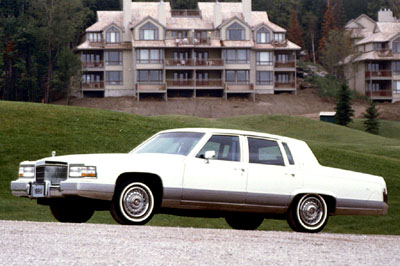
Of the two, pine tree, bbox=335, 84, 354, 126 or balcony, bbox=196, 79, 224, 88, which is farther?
balcony, bbox=196, 79, 224, 88

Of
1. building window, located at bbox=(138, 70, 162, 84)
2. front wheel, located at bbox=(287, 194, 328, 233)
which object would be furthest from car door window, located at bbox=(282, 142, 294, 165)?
building window, located at bbox=(138, 70, 162, 84)

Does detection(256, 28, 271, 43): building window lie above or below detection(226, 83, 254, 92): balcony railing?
above

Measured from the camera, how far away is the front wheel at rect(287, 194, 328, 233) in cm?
1402

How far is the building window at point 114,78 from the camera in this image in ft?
308

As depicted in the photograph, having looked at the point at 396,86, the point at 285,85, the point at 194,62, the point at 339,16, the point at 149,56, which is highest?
the point at 339,16

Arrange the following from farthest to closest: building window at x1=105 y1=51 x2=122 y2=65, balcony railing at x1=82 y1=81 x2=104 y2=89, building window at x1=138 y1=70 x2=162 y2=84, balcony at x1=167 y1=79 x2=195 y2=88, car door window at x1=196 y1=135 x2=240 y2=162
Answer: building window at x1=105 y1=51 x2=122 y2=65, balcony railing at x1=82 y1=81 x2=104 y2=89, building window at x1=138 y1=70 x2=162 y2=84, balcony at x1=167 y1=79 x2=195 y2=88, car door window at x1=196 y1=135 x2=240 y2=162

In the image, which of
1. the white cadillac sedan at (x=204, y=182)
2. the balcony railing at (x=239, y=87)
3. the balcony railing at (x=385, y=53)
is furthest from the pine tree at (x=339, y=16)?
the white cadillac sedan at (x=204, y=182)

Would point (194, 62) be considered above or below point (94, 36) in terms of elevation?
below

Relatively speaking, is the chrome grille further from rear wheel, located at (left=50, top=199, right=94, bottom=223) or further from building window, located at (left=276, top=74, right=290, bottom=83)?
building window, located at (left=276, top=74, right=290, bottom=83)

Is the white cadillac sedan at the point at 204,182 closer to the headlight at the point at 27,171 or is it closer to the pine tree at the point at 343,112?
the headlight at the point at 27,171

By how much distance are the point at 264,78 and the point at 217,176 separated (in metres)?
83.7

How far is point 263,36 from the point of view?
319ft

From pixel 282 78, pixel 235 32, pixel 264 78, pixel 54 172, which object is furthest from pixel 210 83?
pixel 54 172

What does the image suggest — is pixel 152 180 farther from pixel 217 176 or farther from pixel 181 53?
pixel 181 53
